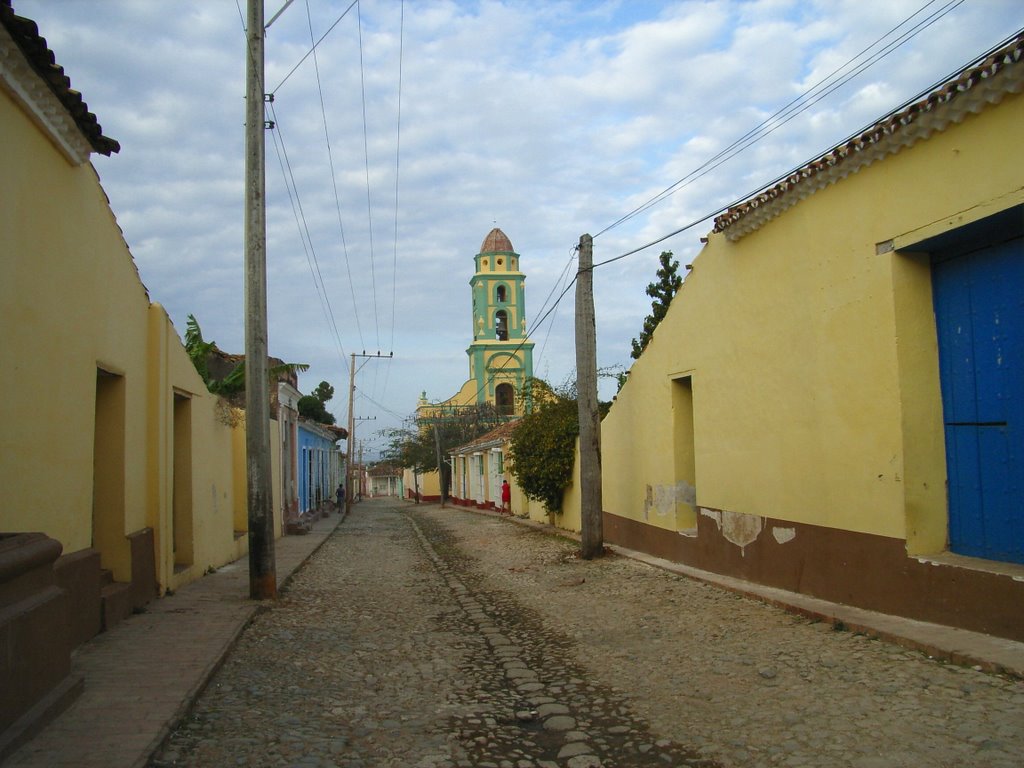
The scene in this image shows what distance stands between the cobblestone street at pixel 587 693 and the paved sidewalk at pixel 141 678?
0.63 ft

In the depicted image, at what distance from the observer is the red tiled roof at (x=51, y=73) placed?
5.46 m

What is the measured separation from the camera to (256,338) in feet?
33.8

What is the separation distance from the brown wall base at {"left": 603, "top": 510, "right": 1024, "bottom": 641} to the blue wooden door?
0.47 m

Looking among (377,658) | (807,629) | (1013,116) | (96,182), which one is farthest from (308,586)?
(1013,116)

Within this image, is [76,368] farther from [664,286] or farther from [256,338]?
[664,286]

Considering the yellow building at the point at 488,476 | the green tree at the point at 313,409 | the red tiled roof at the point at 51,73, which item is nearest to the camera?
the red tiled roof at the point at 51,73

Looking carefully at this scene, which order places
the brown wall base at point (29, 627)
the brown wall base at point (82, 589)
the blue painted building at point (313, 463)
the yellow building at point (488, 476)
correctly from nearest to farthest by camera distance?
the brown wall base at point (29, 627) < the brown wall base at point (82, 589) < the yellow building at point (488, 476) < the blue painted building at point (313, 463)

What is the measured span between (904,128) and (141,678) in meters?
7.01

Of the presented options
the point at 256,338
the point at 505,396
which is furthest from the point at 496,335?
the point at 256,338

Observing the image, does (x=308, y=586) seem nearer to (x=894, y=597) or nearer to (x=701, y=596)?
(x=701, y=596)

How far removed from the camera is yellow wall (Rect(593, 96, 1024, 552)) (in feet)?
22.4

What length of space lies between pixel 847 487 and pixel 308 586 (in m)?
7.39

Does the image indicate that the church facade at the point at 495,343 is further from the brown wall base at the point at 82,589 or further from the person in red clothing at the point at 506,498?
the brown wall base at the point at 82,589

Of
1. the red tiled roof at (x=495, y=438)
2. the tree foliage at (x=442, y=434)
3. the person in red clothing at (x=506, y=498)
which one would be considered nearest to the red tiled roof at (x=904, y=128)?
the red tiled roof at (x=495, y=438)
